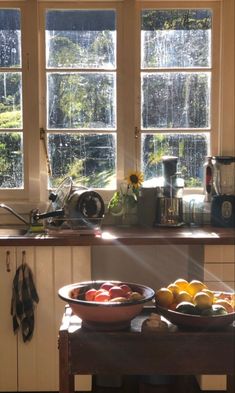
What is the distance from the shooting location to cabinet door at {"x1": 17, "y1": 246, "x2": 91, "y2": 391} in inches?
118

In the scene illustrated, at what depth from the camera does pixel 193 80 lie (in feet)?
11.8

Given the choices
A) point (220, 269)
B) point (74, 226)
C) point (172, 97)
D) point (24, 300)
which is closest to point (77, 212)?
point (74, 226)

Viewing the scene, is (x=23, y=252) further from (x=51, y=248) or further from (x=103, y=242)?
(x=103, y=242)

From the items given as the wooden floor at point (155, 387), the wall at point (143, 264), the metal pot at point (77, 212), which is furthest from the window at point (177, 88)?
the wooden floor at point (155, 387)

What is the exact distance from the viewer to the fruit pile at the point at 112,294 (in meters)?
1.65

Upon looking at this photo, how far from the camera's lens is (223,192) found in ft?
11.3

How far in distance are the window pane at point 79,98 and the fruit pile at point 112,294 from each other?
A: 199cm

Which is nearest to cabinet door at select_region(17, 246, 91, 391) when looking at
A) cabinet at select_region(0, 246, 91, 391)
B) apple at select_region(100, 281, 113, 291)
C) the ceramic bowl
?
cabinet at select_region(0, 246, 91, 391)

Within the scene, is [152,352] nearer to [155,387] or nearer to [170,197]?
[155,387]

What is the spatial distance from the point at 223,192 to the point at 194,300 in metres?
1.85

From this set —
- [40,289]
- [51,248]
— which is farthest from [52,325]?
[51,248]

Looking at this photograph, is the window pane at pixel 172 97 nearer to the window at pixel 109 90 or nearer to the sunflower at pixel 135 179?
the window at pixel 109 90

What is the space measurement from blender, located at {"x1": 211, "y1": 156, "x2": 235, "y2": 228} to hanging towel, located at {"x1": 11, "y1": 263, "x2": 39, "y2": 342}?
1.15m

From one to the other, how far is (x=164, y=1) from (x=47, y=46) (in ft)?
2.54
